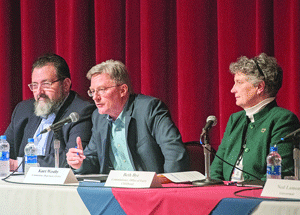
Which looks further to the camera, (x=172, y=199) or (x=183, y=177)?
(x=183, y=177)

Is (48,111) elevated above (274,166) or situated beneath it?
elevated above

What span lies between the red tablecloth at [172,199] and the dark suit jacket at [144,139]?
0.92 meters

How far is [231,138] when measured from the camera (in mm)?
2582

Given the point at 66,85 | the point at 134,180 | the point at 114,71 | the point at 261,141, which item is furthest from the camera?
the point at 66,85

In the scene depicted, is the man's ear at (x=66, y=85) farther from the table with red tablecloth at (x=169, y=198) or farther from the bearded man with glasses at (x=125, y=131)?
the table with red tablecloth at (x=169, y=198)

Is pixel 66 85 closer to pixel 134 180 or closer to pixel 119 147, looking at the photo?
pixel 119 147

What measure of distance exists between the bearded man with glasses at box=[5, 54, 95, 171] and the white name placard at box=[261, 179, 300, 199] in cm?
178

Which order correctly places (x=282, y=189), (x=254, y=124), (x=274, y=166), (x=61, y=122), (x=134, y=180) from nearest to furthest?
(x=282, y=189)
(x=134, y=180)
(x=274, y=166)
(x=61, y=122)
(x=254, y=124)

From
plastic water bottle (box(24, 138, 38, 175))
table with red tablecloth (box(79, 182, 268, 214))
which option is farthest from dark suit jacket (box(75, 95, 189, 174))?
table with red tablecloth (box(79, 182, 268, 214))

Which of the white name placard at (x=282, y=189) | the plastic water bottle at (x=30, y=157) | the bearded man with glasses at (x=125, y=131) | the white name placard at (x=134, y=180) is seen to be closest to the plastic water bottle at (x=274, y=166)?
the white name placard at (x=282, y=189)

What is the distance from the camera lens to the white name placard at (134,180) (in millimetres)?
1764

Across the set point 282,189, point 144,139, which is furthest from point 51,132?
point 282,189

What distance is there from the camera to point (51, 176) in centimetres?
199

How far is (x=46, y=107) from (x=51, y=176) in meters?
1.33
